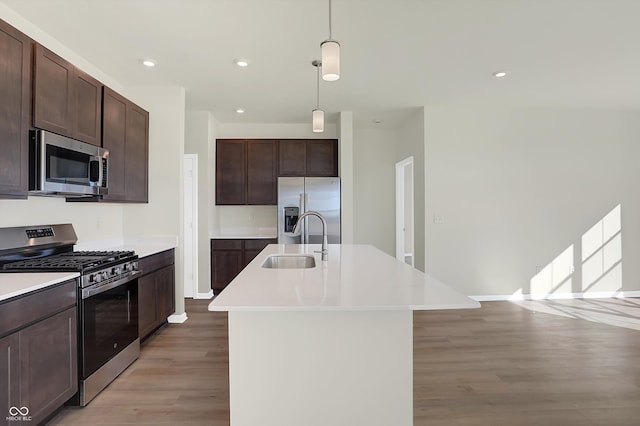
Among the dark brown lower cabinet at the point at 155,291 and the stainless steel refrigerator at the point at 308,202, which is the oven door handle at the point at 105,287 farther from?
the stainless steel refrigerator at the point at 308,202

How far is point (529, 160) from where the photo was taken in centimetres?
471

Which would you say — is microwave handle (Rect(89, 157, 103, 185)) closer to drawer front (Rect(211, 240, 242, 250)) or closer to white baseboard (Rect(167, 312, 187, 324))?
white baseboard (Rect(167, 312, 187, 324))

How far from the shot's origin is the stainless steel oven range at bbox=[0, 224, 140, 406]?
7.09 feet

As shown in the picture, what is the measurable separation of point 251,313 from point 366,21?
2.18 meters

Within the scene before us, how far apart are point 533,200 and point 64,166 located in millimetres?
5229

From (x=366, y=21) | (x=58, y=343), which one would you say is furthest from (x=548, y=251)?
(x=58, y=343)

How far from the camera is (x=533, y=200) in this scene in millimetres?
4719

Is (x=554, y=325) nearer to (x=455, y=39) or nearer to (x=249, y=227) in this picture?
(x=455, y=39)

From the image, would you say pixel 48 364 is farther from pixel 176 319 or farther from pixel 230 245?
pixel 230 245

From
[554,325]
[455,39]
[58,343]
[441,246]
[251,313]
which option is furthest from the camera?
[441,246]

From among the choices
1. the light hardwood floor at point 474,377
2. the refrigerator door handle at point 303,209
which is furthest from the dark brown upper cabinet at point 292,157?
the light hardwood floor at point 474,377

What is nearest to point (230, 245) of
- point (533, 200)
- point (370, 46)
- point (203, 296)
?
point (203, 296)

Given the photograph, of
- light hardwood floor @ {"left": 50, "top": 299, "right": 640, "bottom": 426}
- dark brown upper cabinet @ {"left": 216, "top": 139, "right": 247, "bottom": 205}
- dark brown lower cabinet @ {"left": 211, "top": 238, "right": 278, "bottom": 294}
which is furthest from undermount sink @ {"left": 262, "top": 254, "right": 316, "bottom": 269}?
dark brown upper cabinet @ {"left": 216, "top": 139, "right": 247, "bottom": 205}

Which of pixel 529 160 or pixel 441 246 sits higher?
pixel 529 160
